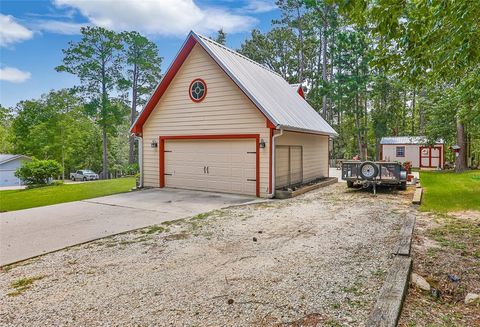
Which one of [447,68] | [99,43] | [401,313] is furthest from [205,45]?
[99,43]

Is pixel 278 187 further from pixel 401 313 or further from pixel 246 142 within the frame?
pixel 401 313

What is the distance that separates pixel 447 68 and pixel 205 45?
24.5ft

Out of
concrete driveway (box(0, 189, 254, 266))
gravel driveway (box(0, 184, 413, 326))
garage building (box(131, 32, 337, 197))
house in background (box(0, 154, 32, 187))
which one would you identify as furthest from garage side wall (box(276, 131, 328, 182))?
house in background (box(0, 154, 32, 187))

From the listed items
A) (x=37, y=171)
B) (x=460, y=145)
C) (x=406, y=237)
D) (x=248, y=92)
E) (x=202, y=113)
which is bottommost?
(x=406, y=237)

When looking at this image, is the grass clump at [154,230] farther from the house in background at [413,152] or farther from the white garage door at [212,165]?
the house in background at [413,152]

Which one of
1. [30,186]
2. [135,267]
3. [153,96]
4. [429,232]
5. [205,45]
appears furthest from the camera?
[30,186]

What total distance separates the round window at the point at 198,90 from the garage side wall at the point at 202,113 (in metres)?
0.15

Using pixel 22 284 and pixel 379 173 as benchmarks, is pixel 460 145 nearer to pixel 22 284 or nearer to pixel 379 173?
pixel 379 173

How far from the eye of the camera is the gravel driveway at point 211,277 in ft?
9.51

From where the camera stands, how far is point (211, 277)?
3.76 metres

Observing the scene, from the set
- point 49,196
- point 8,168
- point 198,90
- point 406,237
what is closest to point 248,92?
point 198,90

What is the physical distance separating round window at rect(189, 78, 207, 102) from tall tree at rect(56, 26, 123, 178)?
2194 cm

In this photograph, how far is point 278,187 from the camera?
10.6 metres

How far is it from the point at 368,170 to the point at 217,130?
548 cm
